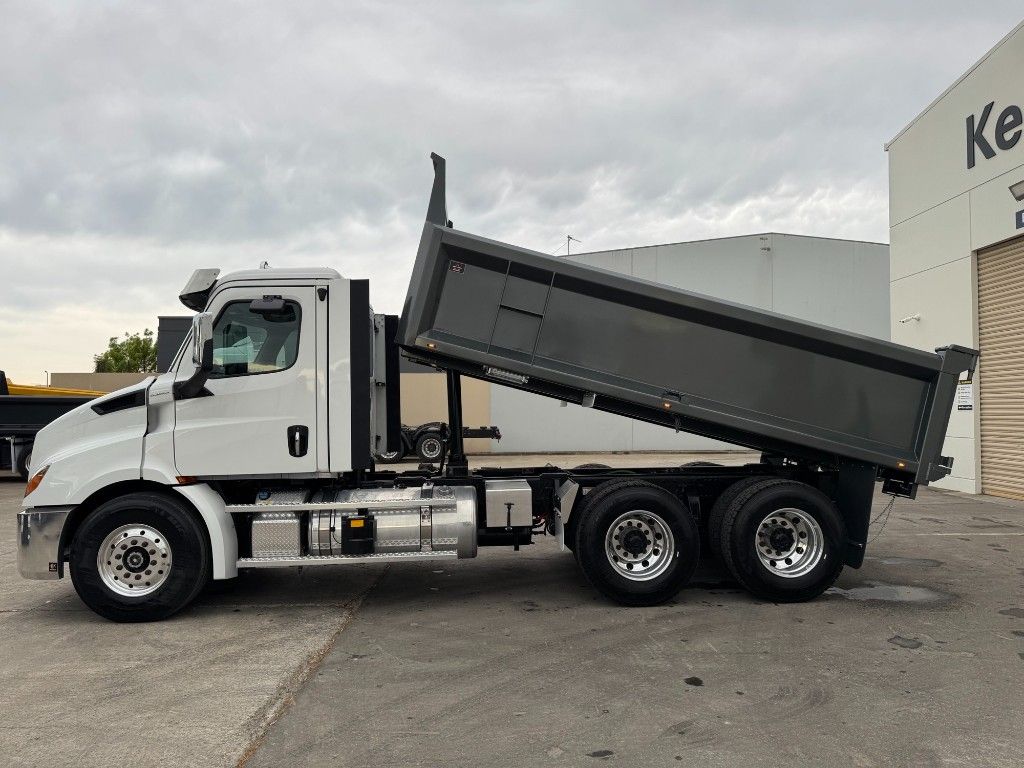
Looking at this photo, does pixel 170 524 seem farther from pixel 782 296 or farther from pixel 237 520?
pixel 782 296

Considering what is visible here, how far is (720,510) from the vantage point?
20.9 feet

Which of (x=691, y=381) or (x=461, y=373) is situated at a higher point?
(x=461, y=373)

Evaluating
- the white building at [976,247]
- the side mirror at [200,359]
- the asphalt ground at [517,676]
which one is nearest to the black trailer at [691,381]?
the asphalt ground at [517,676]

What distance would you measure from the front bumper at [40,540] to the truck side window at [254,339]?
1735 mm

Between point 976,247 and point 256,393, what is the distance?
510 inches

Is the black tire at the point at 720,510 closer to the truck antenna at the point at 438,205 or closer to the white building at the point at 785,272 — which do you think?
the truck antenna at the point at 438,205

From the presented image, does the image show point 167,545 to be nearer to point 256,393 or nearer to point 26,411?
point 256,393

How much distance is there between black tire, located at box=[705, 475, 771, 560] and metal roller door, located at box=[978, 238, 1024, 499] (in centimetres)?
872

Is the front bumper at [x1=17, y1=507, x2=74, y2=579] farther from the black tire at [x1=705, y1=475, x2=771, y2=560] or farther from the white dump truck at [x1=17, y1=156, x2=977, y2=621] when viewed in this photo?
the black tire at [x1=705, y1=475, x2=771, y2=560]

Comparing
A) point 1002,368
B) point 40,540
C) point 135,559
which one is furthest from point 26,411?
point 1002,368

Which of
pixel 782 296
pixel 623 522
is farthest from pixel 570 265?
pixel 782 296

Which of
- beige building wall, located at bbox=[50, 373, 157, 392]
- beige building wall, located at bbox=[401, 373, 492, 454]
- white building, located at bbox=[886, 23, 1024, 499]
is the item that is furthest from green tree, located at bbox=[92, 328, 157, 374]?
white building, located at bbox=[886, 23, 1024, 499]

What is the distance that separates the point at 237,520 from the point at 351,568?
1.89 meters

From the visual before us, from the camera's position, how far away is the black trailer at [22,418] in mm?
16203
